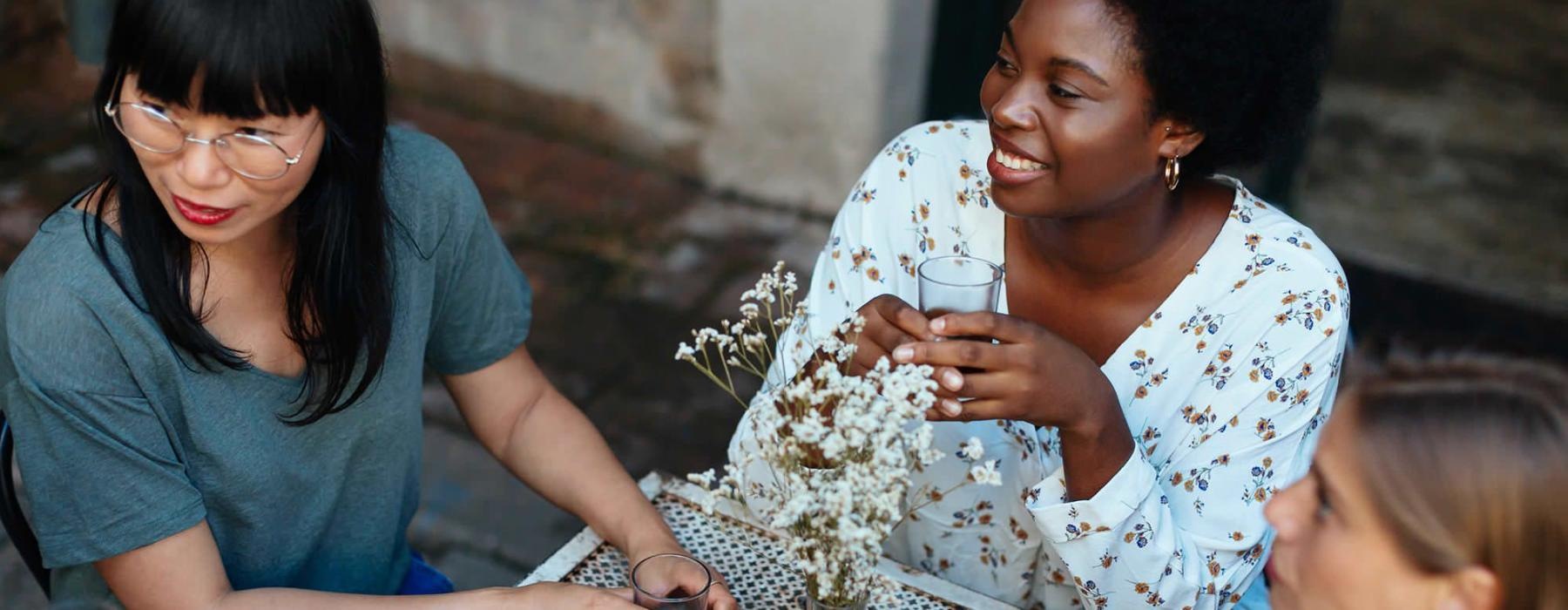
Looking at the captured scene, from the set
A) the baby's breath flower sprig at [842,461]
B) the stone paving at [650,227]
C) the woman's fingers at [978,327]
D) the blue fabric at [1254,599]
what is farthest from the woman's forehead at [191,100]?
the stone paving at [650,227]

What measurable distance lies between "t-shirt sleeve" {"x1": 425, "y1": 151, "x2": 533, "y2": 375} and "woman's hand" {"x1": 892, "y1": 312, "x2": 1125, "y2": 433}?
0.76m

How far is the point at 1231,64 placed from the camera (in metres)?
2.00

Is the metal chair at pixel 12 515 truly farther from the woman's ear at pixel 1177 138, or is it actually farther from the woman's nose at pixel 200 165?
the woman's ear at pixel 1177 138

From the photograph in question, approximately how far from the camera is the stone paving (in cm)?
373

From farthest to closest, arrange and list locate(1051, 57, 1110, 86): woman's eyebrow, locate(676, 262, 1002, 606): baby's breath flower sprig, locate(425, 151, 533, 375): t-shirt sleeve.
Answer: locate(425, 151, 533, 375): t-shirt sleeve < locate(1051, 57, 1110, 86): woman's eyebrow < locate(676, 262, 1002, 606): baby's breath flower sprig

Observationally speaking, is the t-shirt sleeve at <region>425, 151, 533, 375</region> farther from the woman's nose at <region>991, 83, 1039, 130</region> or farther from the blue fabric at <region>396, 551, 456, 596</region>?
the woman's nose at <region>991, 83, 1039, 130</region>

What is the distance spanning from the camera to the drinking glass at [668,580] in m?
1.61

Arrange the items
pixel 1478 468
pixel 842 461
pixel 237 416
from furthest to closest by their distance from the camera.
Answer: pixel 237 416
pixel 842 461
pixel 1478 468

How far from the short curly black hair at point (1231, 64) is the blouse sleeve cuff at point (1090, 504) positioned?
52 cm

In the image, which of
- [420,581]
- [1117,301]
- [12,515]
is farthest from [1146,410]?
[12,515]

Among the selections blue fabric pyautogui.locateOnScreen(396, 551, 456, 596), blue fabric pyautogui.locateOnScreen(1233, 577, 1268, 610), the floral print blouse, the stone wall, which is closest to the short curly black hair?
the floral print blouse

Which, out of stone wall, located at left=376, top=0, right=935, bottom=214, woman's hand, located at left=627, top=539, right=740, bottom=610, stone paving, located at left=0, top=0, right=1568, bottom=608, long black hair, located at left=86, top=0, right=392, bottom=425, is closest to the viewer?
long black hair, located at left=86, top=0, right=392, bottom=425

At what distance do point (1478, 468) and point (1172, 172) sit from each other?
91 centimetres

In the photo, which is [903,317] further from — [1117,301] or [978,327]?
[1117,301]
